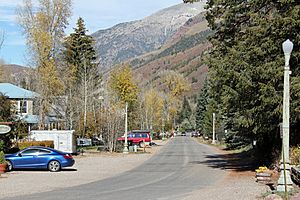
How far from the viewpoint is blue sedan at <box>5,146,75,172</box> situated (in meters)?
29.9

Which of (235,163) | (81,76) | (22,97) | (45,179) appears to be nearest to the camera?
(45,179)

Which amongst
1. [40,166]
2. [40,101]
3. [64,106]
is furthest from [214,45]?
[64,106]

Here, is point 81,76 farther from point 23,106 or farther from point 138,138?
point 138,138

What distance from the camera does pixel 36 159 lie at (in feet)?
98.4

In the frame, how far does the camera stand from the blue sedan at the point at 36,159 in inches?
1177

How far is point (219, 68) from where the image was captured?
2778cm

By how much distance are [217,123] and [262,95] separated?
65.3 metres

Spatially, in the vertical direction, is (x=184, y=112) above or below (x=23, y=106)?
above

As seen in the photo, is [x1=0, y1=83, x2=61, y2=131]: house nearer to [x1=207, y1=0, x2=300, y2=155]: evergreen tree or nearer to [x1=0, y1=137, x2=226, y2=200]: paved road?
[x1=0, y1=137, x2=226, y2=200]: paved road

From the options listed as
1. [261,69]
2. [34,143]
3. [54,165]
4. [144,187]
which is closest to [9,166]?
[54,165]

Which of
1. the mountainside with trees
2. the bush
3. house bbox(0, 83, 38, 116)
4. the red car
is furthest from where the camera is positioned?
the red car

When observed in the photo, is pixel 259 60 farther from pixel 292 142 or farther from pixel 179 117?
pixel 179 117

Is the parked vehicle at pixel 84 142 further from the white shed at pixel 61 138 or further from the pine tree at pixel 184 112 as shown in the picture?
the pine tree at pixel 184 112

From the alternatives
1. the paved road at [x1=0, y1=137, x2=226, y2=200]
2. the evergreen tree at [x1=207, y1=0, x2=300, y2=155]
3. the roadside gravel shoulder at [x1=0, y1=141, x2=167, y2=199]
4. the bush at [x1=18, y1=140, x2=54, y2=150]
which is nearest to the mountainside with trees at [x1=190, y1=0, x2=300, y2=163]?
the evergreen tree at [x1=207, y1=0, x2=300, y2=155]
